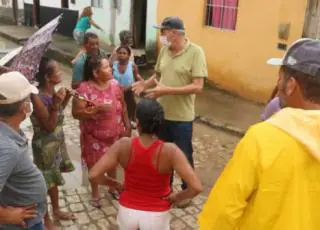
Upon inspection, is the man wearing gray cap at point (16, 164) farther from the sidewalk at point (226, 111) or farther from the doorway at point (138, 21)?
the doorway at point (138, 21)

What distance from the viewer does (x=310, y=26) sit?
6832 mm

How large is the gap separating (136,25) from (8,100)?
33.2ft

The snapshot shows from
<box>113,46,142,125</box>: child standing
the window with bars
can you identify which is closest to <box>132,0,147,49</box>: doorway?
the window with bars

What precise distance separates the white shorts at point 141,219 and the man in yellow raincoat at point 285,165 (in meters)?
0.99

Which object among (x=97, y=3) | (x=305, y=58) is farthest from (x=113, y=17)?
(x=305, y=58)

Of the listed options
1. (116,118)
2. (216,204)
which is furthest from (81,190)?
(216,204)

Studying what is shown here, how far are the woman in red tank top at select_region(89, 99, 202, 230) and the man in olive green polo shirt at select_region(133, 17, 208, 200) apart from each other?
1.07 metres

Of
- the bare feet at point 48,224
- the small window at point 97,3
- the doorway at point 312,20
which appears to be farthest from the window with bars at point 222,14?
the bare feet at point 48,224

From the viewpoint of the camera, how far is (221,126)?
6918mm

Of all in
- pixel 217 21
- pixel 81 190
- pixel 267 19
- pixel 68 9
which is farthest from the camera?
pixel 68 9

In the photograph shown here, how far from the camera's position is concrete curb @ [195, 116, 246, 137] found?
6.62 metres

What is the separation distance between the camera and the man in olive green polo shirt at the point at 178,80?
373 centimetres

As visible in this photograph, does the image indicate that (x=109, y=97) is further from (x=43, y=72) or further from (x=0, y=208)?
(x=0, y=208)

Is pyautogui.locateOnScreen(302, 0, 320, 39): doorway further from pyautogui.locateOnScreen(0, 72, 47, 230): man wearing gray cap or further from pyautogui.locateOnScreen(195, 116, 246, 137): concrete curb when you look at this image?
pyautogui.locateOnScreen(0, 72, 47, 230): man wearing gray cap
